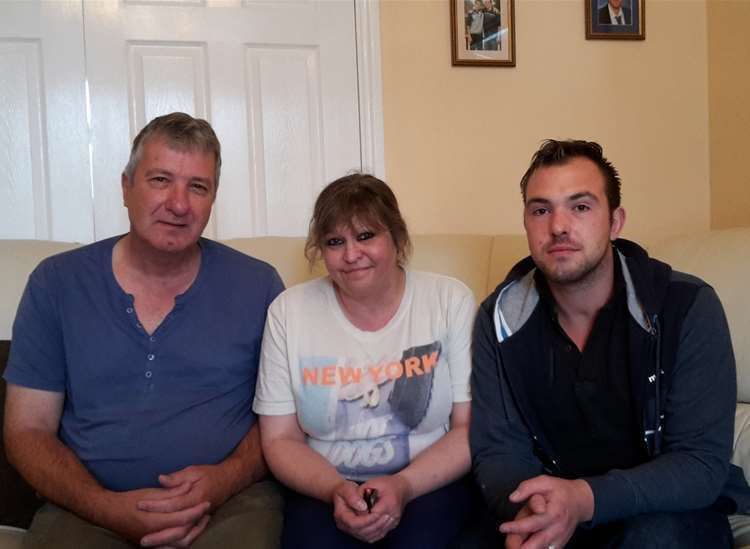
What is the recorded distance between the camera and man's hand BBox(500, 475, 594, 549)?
114cm

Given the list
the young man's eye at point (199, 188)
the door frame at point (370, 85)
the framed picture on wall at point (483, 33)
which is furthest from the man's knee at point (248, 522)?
the framed picture on wall at point (483, 33)

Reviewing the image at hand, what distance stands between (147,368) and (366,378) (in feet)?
1.53

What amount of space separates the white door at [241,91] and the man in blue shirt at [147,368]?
1.18 meters

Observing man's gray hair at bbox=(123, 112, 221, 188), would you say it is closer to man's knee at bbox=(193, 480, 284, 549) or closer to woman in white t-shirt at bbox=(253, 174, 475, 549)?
woman in white t-shirt at bbox=(253, 174, 475, 549)

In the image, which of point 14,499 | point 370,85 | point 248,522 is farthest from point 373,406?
point 370,85

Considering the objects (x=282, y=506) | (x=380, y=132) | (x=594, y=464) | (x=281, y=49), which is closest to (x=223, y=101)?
(x=281, y=49)

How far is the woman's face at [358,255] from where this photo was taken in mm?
1427

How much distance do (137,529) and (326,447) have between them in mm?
397

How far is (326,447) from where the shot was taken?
148 centimetres

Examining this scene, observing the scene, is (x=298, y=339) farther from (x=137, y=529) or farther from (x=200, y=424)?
(x=137, y=529)

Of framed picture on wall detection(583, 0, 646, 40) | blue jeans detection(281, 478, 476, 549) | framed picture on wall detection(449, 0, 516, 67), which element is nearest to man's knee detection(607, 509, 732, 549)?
blue jeans detection(281, 478, 476, 549)

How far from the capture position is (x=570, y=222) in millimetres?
1332

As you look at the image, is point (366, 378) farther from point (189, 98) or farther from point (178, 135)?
point (189, 98)

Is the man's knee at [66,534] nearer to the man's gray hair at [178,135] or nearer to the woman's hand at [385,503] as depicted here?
the woman's hand at [385,503]
